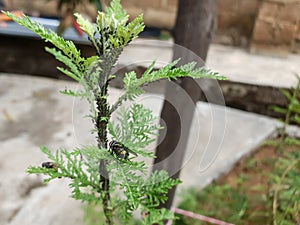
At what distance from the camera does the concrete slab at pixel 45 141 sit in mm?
2312

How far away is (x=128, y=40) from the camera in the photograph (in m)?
0.79

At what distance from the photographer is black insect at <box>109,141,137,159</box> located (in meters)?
0.89

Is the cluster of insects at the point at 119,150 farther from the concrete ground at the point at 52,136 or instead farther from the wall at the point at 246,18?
the wall at the point at 246,18

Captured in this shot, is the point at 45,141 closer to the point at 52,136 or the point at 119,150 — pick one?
the point at 52,136

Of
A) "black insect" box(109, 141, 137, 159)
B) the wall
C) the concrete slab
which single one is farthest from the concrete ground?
"black insect" box(109, 141, 137, 159)

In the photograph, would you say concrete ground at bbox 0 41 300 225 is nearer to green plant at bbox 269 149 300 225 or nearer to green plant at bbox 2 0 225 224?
green plant at bbox 269 149 300 225

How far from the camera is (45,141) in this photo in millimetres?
2850

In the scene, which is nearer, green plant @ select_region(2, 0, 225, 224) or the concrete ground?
green plant @ select_region(2, 0, 225, 224)

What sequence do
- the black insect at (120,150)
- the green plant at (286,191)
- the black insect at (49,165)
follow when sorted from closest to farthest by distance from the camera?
the black insect at (120,150), the black insect at (49,165), the green plant at (286,191)

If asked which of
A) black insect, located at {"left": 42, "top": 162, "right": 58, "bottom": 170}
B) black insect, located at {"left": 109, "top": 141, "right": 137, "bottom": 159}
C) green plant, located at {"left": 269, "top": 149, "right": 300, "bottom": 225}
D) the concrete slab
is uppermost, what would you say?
black insect, located at {"left": 109, "top": 141, "right": 137, "bottom": 159}

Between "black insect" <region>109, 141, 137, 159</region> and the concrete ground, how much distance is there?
78cm

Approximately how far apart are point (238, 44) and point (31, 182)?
7.84 ft

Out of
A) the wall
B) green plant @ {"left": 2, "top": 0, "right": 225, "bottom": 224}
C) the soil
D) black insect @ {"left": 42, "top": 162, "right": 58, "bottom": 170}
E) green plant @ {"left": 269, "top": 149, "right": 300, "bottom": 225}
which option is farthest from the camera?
the wall

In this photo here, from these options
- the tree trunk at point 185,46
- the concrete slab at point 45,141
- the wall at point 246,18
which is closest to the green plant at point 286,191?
the concrete slab at point 45,141
